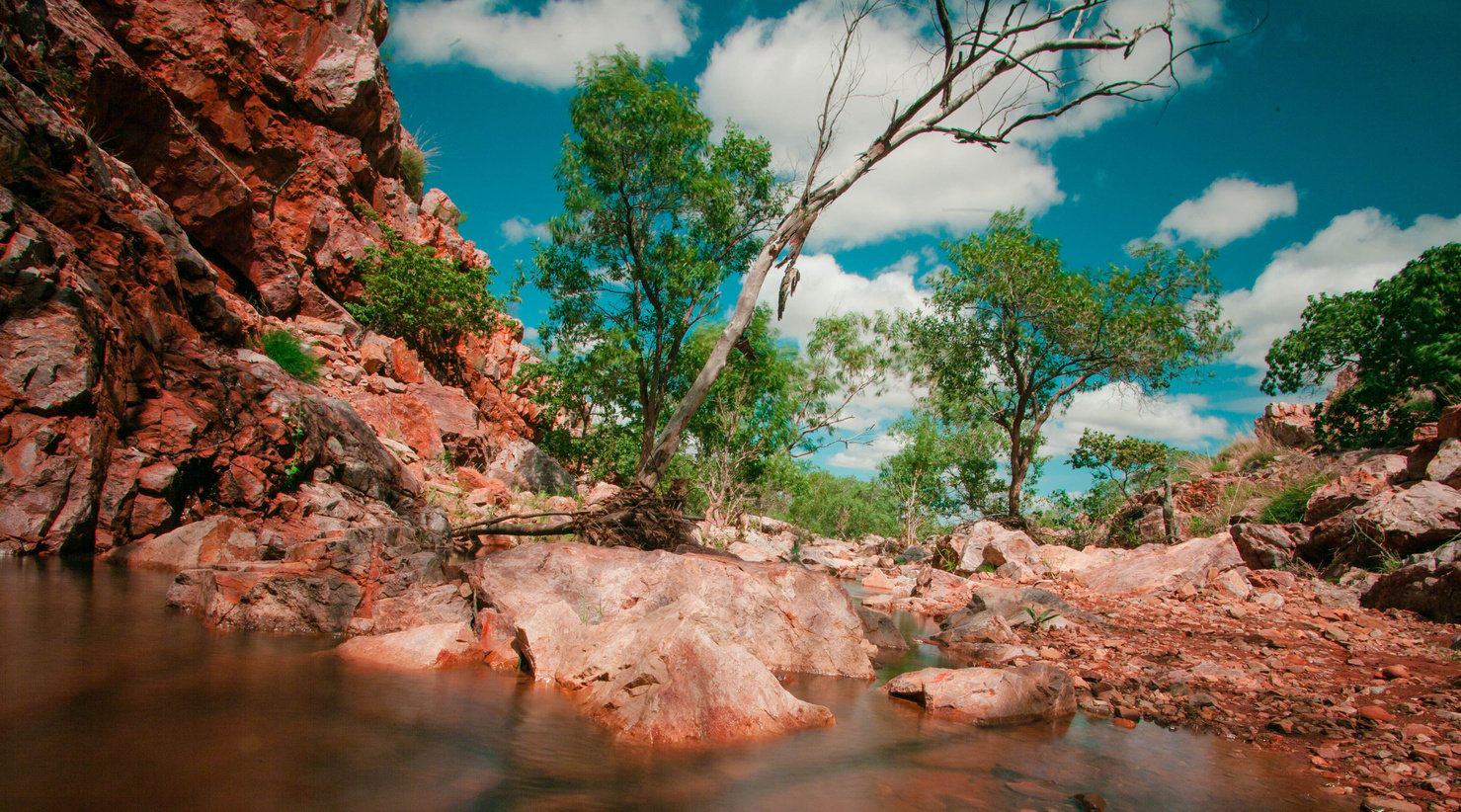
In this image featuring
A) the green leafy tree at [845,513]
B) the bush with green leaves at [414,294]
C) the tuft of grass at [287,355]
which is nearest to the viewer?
the tuft of grass at [287,355]

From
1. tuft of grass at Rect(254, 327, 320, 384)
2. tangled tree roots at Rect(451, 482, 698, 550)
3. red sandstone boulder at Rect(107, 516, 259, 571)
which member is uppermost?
tuft of grass at Rect(254, 327, 320, 384)

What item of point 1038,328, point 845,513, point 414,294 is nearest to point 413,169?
point 414,294

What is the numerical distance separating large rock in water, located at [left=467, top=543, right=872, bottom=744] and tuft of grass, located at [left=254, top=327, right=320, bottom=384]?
324 inches

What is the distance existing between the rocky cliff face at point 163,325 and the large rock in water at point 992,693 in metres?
5.32

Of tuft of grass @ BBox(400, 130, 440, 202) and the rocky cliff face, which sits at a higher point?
tuft of grass @ BBox(400, 130, 440, 202)

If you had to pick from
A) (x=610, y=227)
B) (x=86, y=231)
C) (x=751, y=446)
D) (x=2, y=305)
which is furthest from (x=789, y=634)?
(x=751, y=446)

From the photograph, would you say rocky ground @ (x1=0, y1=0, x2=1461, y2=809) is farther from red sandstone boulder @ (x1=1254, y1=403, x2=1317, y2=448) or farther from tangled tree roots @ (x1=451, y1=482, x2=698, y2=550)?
red sandstone boulder @ (x1=1254, y1=403, x2=1317, y2=448)

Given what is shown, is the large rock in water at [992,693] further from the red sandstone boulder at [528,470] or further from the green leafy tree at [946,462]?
the green leafy tree at [946,462]

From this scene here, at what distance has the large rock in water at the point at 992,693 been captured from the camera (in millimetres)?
4715

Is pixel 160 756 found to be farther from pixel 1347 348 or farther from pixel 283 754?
pixel 1347 348

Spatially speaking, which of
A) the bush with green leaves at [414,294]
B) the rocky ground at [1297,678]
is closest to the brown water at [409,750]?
the rocky ground at [1297,678]

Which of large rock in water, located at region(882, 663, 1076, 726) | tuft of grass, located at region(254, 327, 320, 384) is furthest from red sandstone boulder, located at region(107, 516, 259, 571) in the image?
large rock in water, located at region(882, 663, 1076, 726)

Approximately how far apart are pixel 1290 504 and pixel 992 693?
11352 millimetres

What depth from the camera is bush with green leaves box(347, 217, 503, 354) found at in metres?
19.2
